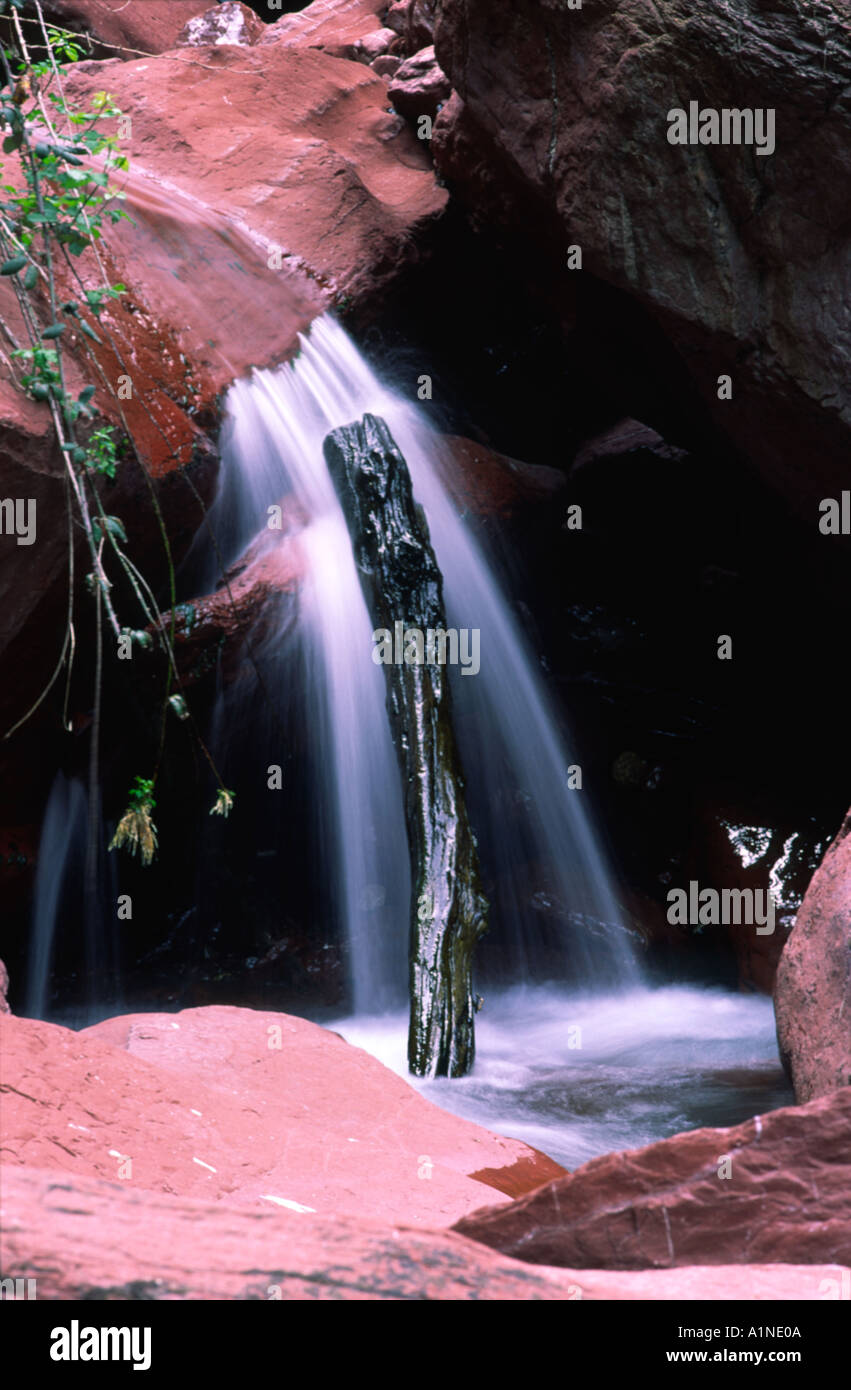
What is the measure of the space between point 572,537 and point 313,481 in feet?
7.32

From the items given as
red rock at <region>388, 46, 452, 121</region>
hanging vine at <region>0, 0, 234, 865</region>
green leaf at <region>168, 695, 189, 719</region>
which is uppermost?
red rock at <region>388, 46, 452, 121</region>

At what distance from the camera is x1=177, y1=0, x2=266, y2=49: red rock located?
10305 millimetres

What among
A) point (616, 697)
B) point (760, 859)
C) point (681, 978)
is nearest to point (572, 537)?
point (616, 697)

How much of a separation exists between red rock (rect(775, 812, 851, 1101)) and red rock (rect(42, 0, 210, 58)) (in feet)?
34.3

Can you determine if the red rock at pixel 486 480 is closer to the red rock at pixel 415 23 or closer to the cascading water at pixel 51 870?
the cascading water at pixel 51 870

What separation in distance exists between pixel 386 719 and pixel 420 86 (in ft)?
18.1

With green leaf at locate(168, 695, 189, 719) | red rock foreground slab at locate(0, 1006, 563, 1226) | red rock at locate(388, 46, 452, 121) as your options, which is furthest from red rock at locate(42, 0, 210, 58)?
red rock foreground slab at locate(0, 1006, 563, 1226)

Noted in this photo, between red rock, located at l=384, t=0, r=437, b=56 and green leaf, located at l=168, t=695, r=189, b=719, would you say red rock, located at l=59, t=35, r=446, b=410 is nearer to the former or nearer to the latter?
red rock, located at l=384, t=0, r=437, b=56

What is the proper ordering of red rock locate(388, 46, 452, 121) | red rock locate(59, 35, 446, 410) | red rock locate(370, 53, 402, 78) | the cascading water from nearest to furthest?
1. red rock locate(59, 35, 446, 410)
2. the cascading water
3. red rock locate(388, 46, 452, 121)
4. red rock locate(370, 53, 402, 78)

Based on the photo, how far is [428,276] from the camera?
24.2 ft

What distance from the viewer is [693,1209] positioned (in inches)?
69.3

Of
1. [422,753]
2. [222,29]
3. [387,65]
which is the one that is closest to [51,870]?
[422,753]

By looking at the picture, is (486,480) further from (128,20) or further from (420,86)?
(128,20)
